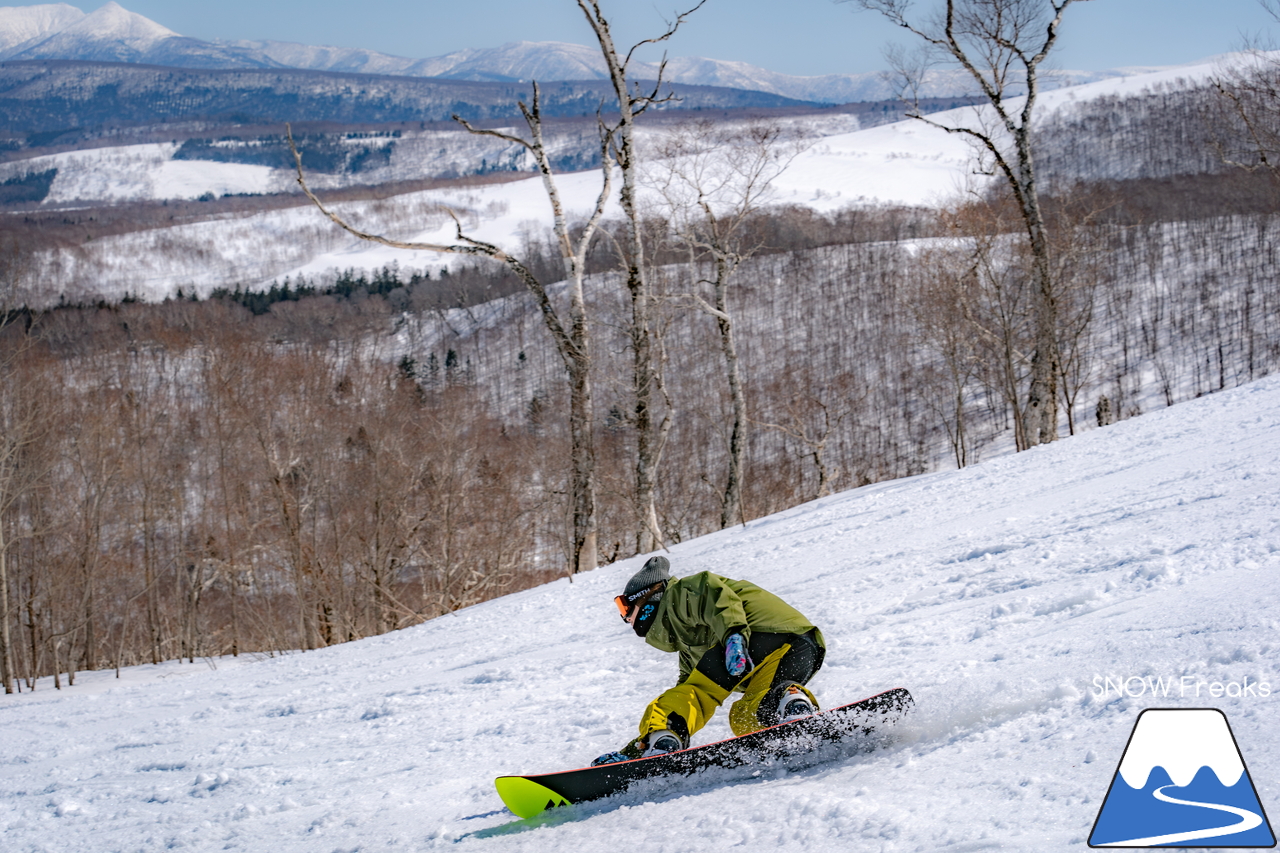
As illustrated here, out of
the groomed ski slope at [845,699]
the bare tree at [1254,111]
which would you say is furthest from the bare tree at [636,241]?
the bare tree at [1254,111]

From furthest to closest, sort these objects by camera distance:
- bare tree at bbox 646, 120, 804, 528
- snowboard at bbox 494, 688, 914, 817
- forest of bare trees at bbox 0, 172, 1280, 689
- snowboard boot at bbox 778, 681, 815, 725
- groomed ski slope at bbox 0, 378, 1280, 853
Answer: forest of bare trees at bbox 0, 172, 1280, 689 → bare tree at bbox 646, 120, 804, 528 → snowboard boot at bbox 778, 681, 815, 725 → snowboard at bbox 494, 688, 914, 817 → groomed ski slope at bbox 0, 378, 1280, 853

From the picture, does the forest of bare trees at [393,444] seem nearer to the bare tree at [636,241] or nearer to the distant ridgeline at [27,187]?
the bare tree at [636,241]

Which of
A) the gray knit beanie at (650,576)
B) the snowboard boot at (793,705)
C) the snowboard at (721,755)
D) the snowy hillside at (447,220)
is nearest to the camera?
the snowboard at (721,755)

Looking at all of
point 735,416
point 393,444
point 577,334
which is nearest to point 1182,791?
point 577,334

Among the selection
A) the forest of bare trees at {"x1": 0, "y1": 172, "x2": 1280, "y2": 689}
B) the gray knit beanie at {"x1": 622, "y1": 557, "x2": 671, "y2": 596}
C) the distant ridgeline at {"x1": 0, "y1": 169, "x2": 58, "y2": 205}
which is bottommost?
the forest of bare trees at {"x1": 0, "y1": 172, "x2": 1280, "y2": 689}

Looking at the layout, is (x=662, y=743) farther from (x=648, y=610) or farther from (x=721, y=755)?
(x=648, y=610)

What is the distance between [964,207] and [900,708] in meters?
Result: 21.0

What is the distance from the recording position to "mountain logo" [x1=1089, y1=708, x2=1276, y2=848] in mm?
2234

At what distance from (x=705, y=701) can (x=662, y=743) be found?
0.29 m

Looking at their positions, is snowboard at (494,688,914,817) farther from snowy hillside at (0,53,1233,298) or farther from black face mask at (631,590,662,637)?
snowy hillside at (0,53,1233,298)

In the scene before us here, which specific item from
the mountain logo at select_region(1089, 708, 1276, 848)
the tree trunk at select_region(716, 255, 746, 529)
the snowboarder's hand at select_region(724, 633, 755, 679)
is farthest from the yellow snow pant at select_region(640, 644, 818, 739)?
the tree trunk at select_region(716, 255, 746, 529)

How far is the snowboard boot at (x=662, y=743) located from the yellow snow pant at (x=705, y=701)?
0.18 ft

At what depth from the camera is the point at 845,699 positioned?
13.9 ft

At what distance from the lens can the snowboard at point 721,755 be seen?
134 inches
